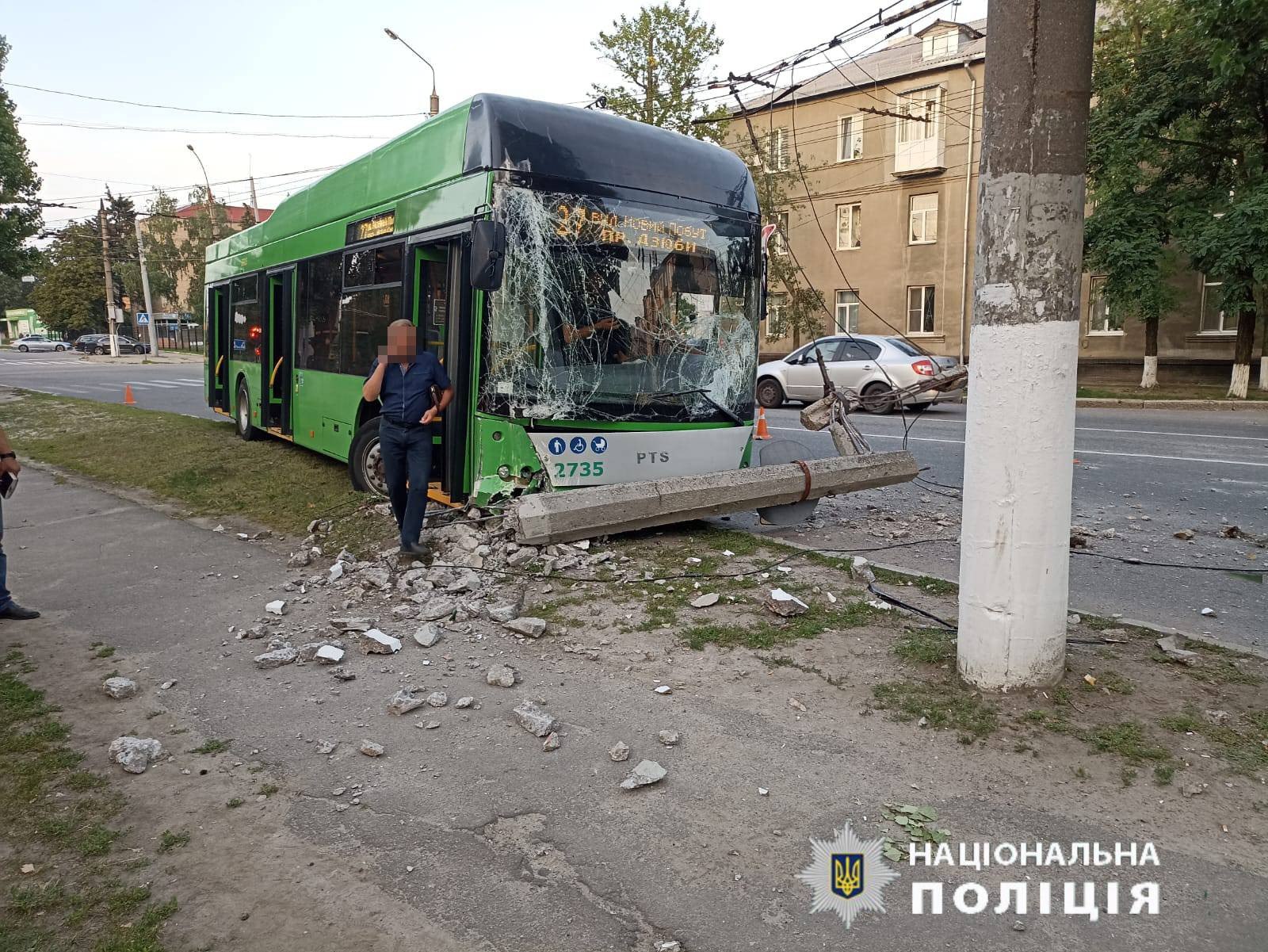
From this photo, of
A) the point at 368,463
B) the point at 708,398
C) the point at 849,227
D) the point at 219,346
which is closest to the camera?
the point at 708,398

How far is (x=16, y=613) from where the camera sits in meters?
5.91

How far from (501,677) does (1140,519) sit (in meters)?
6.46

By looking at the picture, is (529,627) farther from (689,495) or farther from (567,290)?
(567,290)

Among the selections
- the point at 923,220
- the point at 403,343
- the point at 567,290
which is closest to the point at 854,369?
the point at 567,290

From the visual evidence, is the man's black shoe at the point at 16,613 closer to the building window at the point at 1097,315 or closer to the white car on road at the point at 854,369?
the white car on road at the point at 854,369

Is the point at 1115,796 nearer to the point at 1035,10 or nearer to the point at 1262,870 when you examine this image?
the point at 1262,870

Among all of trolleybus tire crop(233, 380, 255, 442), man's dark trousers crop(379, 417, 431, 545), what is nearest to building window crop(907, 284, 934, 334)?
trolleybus tire crop(233, 380, 255, 442)

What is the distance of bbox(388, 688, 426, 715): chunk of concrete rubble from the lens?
440 cm

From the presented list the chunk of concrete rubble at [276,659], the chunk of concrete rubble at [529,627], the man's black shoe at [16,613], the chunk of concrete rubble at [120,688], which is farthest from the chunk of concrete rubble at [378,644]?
the man's black shoe at [16,613]

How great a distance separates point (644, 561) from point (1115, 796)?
12.2 feet

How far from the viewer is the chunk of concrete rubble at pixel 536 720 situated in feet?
13.5

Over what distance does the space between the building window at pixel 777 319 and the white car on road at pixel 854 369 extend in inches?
516

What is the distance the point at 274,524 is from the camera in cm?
863

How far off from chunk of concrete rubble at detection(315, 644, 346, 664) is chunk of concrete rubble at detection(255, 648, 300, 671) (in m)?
0.14
